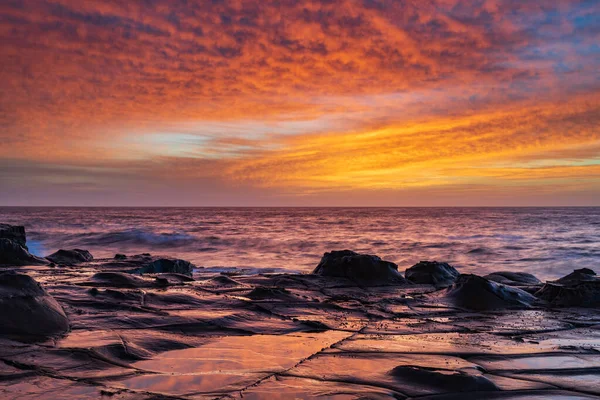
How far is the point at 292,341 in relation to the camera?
461 cm

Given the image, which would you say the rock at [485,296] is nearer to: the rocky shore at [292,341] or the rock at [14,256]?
the rocky shore at [292,341]

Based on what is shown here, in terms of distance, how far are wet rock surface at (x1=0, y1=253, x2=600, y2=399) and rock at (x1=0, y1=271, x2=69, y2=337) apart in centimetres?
3

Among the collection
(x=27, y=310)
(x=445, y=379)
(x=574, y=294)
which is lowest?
(x=574, y=294)

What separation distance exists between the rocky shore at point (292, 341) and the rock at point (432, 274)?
5.24 ft

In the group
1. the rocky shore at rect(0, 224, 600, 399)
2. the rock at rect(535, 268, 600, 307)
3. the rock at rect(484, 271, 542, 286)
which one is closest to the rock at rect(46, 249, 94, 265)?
the rocky shore at rect(0, 224, 600, 399)

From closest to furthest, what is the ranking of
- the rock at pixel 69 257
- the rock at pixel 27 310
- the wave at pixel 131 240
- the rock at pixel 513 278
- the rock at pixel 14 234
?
the rock at pixel 27 310 < the rock at pixel 513 278 < the rock at pixel 69 257 < the rock at pixel 14 234 < the wave at pixel 131 240

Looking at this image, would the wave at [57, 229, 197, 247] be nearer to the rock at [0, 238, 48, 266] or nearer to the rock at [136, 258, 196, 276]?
the rock at [0, 238, 48, 266]

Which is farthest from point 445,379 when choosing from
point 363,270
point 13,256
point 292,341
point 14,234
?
point 14,234

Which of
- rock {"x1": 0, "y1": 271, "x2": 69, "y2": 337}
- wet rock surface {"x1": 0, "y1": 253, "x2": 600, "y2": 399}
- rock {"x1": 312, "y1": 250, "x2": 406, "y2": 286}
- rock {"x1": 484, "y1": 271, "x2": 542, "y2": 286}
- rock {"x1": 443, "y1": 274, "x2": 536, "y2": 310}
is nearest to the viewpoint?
wet rock surface {"x1": 0, "y1": 253, "x2": 600, "y2": 399}

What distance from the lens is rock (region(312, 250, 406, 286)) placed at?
30.9 ft

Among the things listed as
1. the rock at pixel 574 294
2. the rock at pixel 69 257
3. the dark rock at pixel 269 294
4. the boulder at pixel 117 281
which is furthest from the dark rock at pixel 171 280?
the rock at pixel 574 294

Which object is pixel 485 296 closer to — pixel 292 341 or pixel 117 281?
pixel 292 341

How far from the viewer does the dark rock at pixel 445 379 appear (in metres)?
3.18

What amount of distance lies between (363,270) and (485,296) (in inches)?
117
